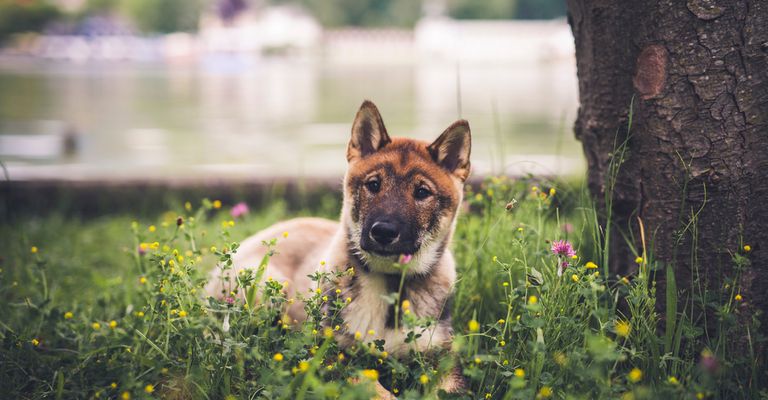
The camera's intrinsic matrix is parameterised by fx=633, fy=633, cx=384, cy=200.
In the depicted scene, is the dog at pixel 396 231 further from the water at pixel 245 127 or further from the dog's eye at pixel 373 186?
the water at pixel 245 127

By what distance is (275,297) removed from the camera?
2.62 m

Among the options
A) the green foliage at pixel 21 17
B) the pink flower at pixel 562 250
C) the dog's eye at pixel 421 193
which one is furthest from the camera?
the green foliage at pixel 21 17

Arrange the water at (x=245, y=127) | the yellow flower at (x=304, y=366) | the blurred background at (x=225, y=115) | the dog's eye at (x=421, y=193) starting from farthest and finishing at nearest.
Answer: the blurred background at (x=225, y=115) → the water at (x=245, y=127) → the dog's eye at (x=421, y=193) → the yellow flower at (x=304, y=366)

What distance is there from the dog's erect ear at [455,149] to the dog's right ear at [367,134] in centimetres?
26

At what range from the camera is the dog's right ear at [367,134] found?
3.13m

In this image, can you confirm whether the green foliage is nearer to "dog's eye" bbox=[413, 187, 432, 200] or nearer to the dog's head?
the dog's head

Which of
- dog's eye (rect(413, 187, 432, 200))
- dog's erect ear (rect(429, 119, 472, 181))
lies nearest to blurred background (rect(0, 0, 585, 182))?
dog's erect ear (rect(429, 119, 472, 181))

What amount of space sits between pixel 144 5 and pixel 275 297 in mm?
73249

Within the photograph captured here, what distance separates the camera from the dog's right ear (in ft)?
10.3

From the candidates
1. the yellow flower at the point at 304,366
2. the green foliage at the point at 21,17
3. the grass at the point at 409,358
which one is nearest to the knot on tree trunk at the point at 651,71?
the grass at the point at 409,358

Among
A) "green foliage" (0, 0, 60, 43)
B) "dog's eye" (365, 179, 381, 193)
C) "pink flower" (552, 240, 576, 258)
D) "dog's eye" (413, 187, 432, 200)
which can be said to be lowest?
"pink flower" (552, 240, 576, 258)

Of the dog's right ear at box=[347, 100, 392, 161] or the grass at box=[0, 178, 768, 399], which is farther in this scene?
the dog's right ear at box=[347, 100, 392, 161]

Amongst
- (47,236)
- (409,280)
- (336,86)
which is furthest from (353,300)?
(336,86)

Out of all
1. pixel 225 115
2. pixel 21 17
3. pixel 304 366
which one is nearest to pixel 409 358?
pixel 304 366
